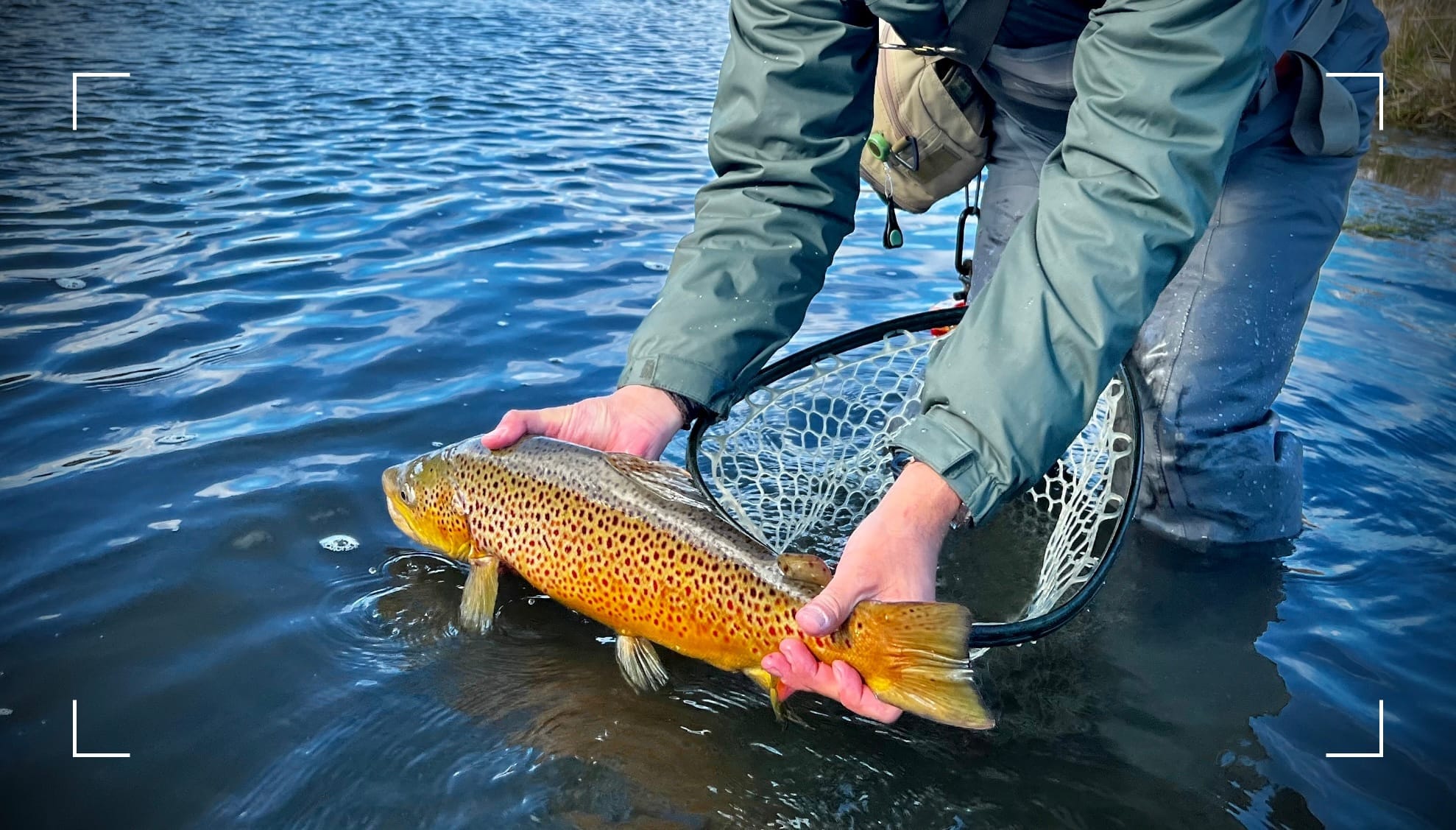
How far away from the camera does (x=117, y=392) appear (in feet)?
13.1

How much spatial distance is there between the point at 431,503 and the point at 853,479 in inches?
51.1

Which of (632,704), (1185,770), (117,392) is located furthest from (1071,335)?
(117,392)

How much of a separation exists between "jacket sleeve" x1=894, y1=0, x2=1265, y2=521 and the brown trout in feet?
1.04

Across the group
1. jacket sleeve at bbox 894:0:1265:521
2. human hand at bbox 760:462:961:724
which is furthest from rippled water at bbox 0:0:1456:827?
jacket sleeve at bbox 894:0:1265:521

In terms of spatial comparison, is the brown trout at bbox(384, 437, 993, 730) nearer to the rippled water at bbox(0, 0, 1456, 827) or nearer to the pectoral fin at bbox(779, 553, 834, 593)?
the pectoral fin at bbox(779, 553, 834, 593)

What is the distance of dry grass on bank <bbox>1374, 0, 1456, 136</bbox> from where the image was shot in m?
9.03

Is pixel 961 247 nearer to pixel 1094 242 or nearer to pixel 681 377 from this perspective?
pixel 681 377

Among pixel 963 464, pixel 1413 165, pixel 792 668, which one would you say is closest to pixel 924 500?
pixel 963 464

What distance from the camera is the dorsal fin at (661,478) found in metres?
2.59

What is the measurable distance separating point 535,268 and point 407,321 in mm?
943

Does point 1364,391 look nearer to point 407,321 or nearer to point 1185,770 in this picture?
point 1185,770

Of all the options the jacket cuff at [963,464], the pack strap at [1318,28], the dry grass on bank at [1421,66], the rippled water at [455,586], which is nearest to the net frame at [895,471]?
the jacket cuff at [963,464]

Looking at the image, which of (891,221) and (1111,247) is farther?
(891,221)

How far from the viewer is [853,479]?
3543 millimetres
